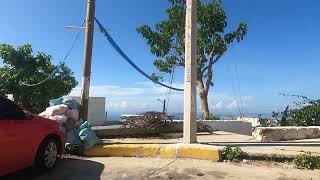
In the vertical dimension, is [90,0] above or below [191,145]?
above

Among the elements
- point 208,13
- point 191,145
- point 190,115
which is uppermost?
point 208,13

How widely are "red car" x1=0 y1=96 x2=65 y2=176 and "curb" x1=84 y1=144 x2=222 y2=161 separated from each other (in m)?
1.29

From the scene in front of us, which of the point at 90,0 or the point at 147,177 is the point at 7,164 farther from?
the point at 90,0

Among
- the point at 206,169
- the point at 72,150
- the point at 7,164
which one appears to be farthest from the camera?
the point at 72,150

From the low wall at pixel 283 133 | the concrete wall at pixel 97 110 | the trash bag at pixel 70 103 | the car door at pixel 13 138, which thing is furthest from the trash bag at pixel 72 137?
Answer: the concrete wall at pixel 97 110

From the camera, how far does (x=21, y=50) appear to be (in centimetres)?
2383

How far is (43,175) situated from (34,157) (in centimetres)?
37

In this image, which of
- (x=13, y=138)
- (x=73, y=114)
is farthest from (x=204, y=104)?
(x=13, y=138)

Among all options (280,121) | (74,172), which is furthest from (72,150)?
(280,121)

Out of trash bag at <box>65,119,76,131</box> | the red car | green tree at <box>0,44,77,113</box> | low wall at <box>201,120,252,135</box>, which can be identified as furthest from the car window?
green tree at <box>0,44,77,113</box>

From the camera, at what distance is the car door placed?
20.5 feet

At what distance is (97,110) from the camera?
57.6ft

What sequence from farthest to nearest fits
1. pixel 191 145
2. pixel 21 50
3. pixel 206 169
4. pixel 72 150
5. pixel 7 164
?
pixel 21 50 → pixel 72 150 → pixel 191 145 → pixel 206 169 → pixel 7 164

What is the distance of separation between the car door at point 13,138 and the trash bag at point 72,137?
90.9 inches
